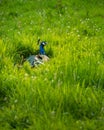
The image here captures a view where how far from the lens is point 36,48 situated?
9.99 m

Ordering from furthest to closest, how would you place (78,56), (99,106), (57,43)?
(57,43) → (78,56) → (99,106)

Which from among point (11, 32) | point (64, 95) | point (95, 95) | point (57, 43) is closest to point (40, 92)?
point (64, 95)

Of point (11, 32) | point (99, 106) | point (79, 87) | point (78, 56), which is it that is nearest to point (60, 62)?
point (78, 56)

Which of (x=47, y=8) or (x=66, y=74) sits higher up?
(x=47, y=8)

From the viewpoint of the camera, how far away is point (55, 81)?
22.7 feet

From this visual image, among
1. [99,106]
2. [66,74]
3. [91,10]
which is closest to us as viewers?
[99,106]

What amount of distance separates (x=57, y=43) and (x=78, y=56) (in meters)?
1.87

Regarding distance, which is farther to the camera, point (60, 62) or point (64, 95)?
point (60, 62)

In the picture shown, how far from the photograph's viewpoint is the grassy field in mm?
5840

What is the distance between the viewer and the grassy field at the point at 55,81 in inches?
230

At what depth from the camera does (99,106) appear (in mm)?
6109

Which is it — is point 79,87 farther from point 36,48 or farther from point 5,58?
point 36,48

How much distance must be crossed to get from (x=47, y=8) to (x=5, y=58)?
25.1ft

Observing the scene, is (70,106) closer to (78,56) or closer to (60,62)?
(60,62)
